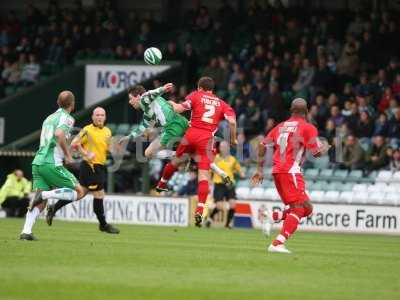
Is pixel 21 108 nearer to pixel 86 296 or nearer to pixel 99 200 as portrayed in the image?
pixel 99 200

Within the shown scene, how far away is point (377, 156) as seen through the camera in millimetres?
27000

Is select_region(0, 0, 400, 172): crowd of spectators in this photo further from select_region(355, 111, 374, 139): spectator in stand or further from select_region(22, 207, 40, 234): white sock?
select_region(22, 207, 40, 234): white sock

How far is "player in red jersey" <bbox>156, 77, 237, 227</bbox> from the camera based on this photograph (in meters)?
18.2

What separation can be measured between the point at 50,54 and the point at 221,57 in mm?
6709

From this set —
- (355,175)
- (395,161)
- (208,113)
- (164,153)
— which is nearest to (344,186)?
(355,175)

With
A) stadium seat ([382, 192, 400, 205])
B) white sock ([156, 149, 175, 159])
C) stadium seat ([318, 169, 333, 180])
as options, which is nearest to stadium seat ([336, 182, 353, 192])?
stadium seat ([318, 169, 333, 180])

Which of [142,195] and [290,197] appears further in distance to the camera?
[142,195]

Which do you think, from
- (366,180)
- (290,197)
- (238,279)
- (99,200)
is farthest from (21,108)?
(238,279)

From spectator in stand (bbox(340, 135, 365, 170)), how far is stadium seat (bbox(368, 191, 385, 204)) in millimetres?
959

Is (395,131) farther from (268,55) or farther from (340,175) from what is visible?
(268,55)

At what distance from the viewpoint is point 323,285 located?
11.5m

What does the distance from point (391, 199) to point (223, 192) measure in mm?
3948

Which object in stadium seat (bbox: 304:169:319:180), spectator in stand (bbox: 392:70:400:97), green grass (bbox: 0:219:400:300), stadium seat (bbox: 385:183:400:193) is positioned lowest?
green grass (bbox: 0:219:400:300)

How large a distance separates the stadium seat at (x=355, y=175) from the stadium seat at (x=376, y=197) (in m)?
0.73
